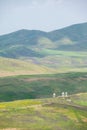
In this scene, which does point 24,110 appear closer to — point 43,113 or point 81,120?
point 43,113

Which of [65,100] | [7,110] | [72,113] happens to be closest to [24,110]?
[7,110]

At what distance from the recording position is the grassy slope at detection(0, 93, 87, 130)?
132m

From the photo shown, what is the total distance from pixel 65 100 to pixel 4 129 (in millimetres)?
57290

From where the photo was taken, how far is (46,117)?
141000 mm

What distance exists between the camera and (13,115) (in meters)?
139

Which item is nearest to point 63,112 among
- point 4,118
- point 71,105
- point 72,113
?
point 72,113

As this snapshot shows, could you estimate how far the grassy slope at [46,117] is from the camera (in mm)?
131613

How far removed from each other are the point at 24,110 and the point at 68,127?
21774 mm

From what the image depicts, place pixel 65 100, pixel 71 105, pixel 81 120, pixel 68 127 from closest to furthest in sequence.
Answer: pixel 68 127, pixel 81 120, pixel 71 105, pixel 65 100

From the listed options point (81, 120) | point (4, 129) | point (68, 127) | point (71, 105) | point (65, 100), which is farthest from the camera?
point (65, 100)

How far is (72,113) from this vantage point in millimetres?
149750

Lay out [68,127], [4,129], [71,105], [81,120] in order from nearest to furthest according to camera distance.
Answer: [4,129], [68,127], [81,120], [71,105]

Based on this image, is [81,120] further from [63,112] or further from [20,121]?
[20,121]

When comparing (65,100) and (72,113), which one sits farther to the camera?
(65,100)
